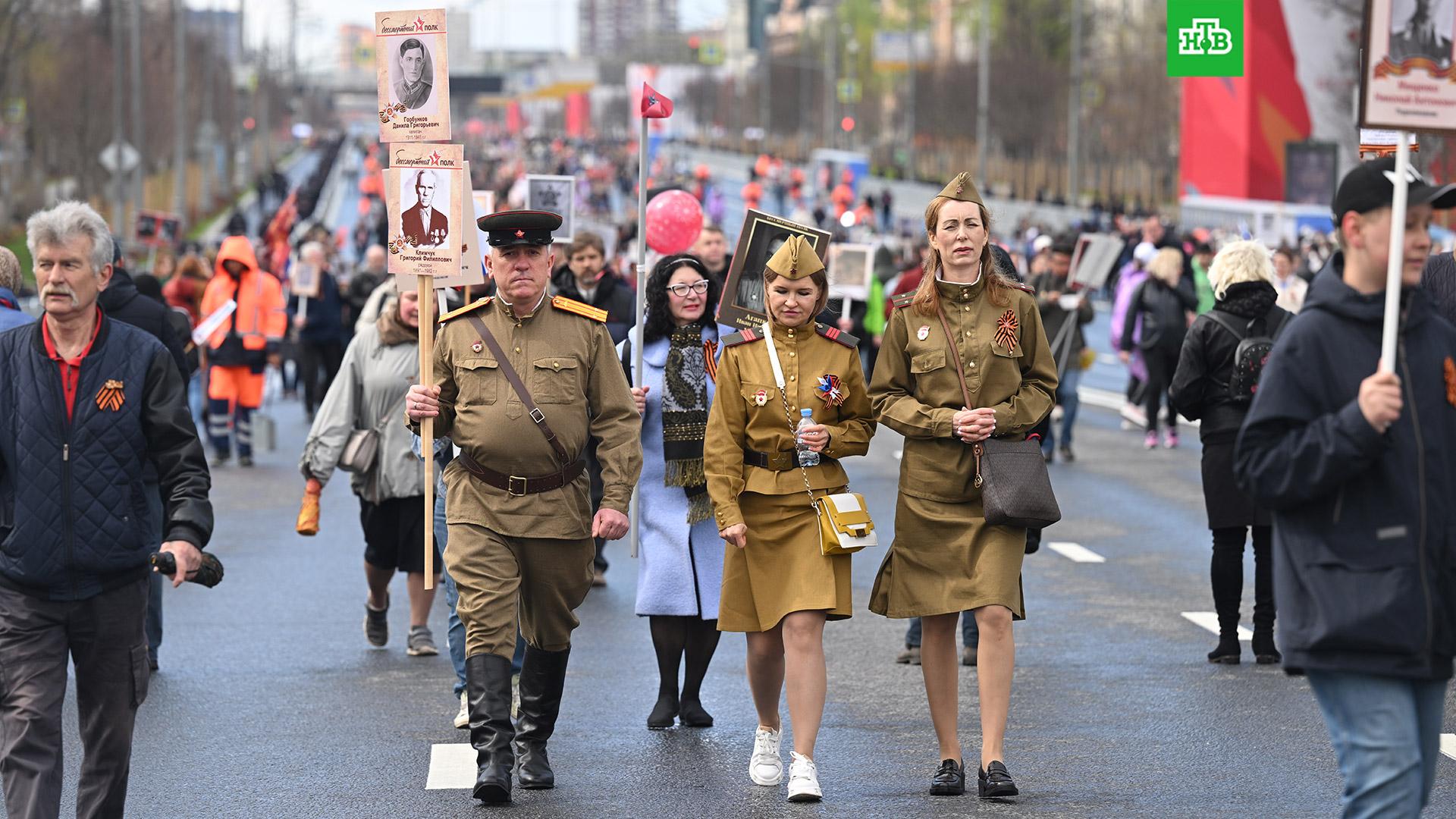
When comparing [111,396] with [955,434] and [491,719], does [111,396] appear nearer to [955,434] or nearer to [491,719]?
[491,719]

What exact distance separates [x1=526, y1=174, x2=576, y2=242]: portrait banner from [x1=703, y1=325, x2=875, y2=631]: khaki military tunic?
6477mm

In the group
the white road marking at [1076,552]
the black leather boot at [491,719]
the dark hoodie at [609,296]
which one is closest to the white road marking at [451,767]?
the black leather boot at [491,719]

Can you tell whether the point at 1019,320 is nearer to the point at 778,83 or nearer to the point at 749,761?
the point at 749,761

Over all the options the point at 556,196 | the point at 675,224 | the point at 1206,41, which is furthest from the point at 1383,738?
the point at 556,196

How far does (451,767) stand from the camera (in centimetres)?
784

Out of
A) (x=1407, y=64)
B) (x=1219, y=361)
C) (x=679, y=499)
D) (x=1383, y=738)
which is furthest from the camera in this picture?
(x=1219, y=361)

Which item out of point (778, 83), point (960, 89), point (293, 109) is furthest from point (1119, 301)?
point (293, 109)

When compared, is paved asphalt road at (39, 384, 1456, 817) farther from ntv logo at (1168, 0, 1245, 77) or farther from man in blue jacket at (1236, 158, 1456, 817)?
ntv logo at (1168, 0, 1245, 77)

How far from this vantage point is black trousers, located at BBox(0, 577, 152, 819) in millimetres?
5770

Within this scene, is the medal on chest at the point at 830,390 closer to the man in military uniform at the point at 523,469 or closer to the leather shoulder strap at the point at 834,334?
the leather shoulder strap at the point at 834,334

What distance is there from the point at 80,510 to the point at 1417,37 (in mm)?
3480

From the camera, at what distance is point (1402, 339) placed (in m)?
5.07

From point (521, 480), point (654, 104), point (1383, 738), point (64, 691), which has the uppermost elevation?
point (654, 104)

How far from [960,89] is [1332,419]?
89.2 meters
